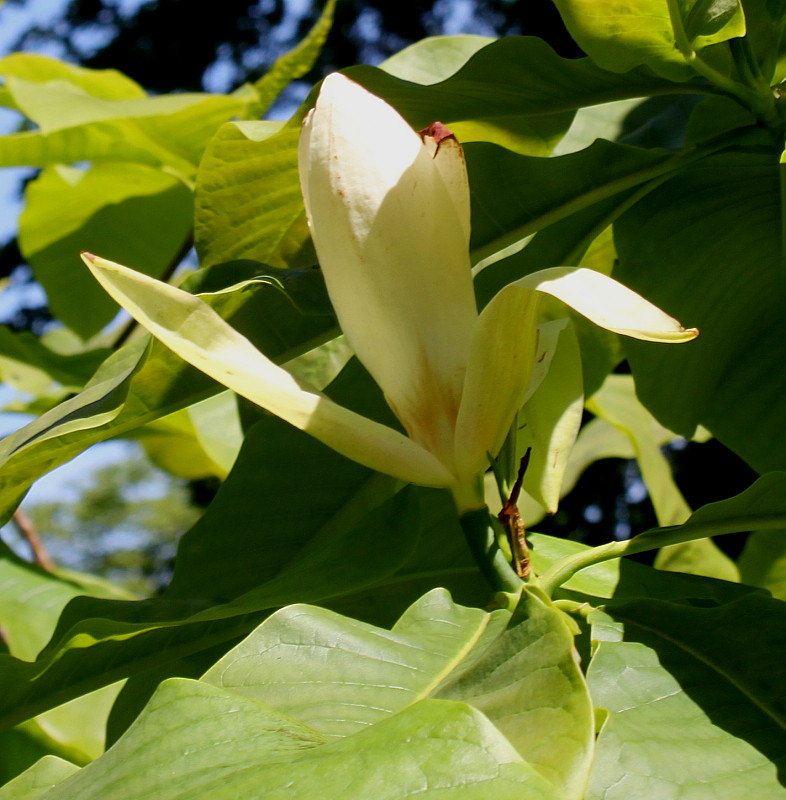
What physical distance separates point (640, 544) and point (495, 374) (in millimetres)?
132

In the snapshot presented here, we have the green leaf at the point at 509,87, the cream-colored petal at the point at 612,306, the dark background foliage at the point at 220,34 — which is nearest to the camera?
the cream-colored petal at the point at 612,306

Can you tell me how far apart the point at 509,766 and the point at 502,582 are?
19 cm

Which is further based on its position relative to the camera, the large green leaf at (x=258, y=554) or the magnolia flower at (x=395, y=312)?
the large green leaf at (x=258, y=554)

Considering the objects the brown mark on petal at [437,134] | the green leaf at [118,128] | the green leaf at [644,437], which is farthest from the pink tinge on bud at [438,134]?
the green leaf at [644,437]

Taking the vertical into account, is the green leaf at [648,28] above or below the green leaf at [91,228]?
above

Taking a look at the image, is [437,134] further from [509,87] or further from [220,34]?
[220,34]

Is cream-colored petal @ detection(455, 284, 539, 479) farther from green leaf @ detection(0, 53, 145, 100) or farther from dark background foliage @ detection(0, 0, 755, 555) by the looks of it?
dark background foliage @ detection(0, 0, 755, 555)

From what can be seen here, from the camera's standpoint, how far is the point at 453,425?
480 mm

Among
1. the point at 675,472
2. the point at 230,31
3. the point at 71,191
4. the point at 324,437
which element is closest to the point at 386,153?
the point at 324,437

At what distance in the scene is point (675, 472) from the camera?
341 cm

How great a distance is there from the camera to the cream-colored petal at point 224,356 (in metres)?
0.43

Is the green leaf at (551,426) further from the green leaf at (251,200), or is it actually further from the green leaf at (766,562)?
the green leaf at (766,562)

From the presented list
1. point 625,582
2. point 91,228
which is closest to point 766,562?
point 625,582

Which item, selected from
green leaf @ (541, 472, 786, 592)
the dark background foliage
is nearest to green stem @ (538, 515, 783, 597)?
green leaf @ (541, 472, 786, 592)
